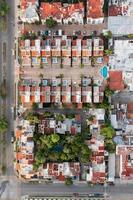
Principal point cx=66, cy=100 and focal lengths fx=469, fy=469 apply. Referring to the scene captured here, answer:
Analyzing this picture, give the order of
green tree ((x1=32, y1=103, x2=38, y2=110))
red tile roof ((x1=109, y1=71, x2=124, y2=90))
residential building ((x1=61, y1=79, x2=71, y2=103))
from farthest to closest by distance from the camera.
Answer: green tree ((x1=32, y1=103, x2=38, y2=110)) → red tile roof ((x1=109, y1=71, x2=124, y2=90)) → residential building ((x1=61, y1=79, x2=71, y2=103))

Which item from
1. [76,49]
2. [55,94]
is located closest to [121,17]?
[76,49]

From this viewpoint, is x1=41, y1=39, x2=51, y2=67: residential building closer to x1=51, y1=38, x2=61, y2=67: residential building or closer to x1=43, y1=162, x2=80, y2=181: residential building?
x1=51, y1=38, x2=61, y2=67: residential building

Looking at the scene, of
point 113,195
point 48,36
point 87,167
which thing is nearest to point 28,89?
point 48,36

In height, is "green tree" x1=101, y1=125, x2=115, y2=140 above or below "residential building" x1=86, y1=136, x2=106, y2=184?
above

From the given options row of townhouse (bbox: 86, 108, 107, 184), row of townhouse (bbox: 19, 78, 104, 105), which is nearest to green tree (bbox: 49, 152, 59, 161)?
row of townhouse (bbox: 86, 108, 107, 184)

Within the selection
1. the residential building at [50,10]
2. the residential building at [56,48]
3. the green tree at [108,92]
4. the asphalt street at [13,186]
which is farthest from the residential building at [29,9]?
the green tree at [108,92]

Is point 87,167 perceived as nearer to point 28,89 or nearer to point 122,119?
point 122,119
